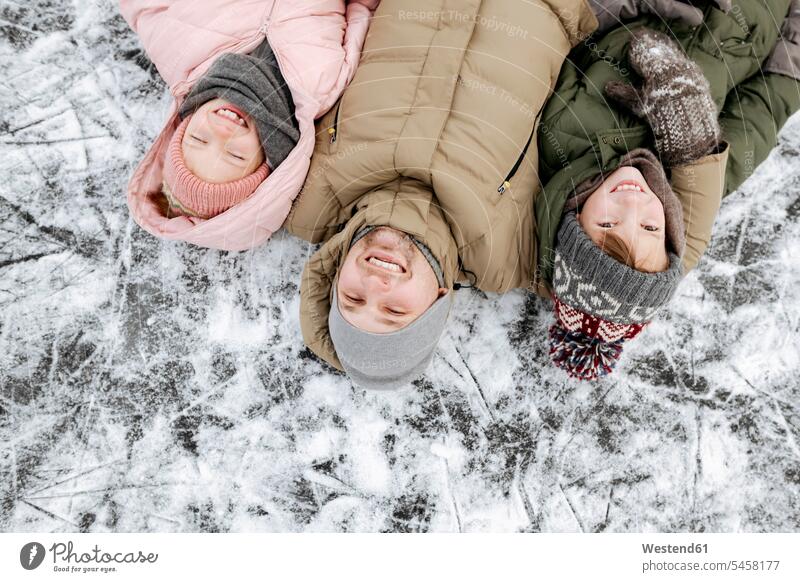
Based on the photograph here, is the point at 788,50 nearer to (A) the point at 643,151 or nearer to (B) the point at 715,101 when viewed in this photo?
(B) the point at 715,101

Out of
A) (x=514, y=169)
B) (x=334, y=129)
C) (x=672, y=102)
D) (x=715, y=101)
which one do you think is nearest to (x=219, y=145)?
(x=334, y=129)

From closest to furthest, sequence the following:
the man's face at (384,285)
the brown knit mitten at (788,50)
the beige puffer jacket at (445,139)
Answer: the man's face at (384,285) < the beige puffer jacket at (445,139) < the brown knit mitten at (788,50)

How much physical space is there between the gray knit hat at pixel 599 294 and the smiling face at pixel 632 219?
0.8 inches

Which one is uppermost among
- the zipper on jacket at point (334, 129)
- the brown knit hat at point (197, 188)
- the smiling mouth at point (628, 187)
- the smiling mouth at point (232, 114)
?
the smiling mouth at point (232, 114)

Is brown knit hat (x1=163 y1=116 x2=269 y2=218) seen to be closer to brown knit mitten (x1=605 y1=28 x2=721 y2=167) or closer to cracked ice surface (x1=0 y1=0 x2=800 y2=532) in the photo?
cracked ice surface (x1=0 y1=0 x2=800 y2=532)

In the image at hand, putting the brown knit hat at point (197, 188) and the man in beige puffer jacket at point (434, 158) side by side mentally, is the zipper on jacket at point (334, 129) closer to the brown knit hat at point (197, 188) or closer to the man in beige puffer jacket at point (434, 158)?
the man in beige puffer jacket at point (434, 158)

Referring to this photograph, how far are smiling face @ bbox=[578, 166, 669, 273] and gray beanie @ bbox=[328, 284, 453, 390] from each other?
267mm

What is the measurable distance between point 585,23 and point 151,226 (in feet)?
2.89

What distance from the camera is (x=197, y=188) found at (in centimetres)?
90

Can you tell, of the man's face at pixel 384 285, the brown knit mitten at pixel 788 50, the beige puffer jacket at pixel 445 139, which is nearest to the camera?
the man's face at pixel 384 285

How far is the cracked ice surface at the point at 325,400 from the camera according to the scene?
1.08 meters

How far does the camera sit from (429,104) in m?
0.95

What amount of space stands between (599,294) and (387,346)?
1.13 ft

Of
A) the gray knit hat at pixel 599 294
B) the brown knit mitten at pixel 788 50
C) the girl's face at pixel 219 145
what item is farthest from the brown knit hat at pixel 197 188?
the brown knit mitten at pixel 788 50
